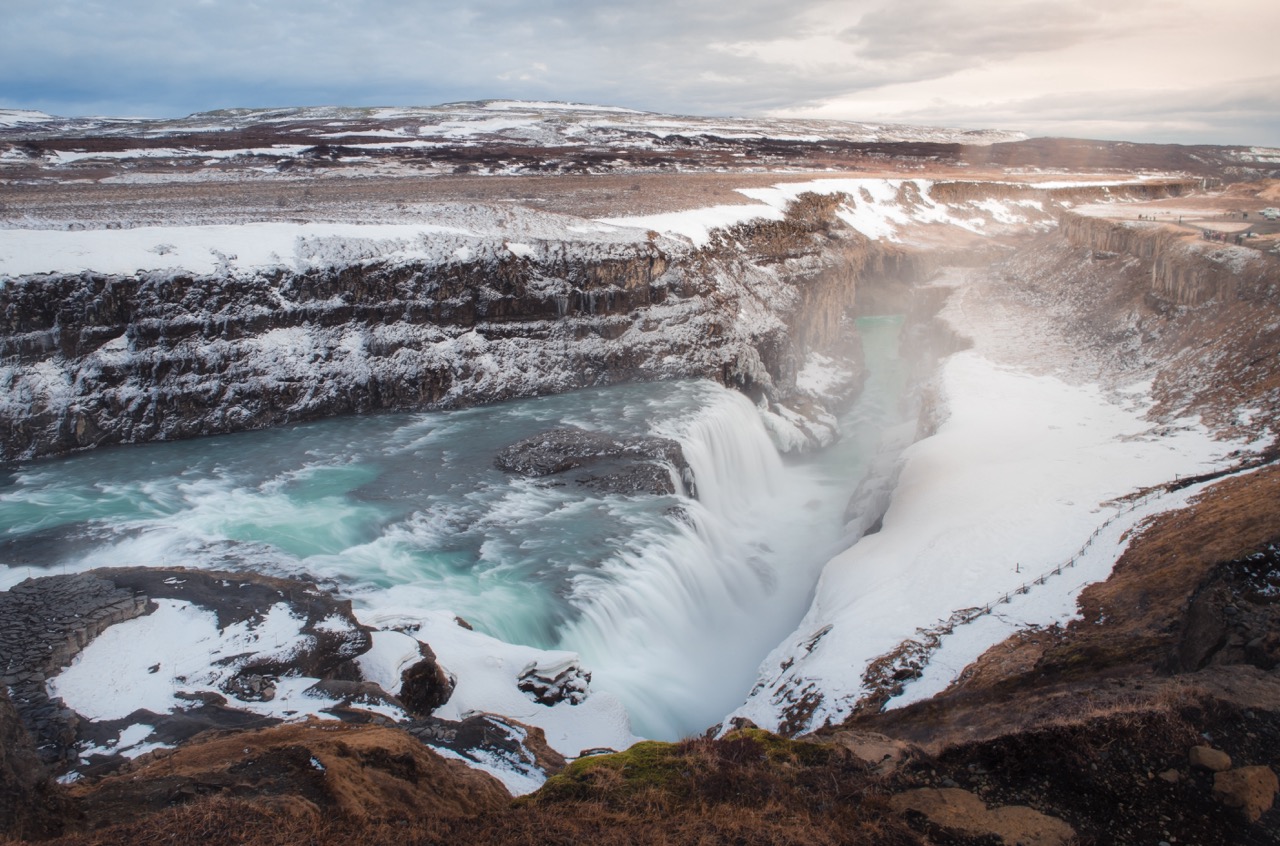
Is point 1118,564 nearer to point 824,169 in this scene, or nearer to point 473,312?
point 473,312

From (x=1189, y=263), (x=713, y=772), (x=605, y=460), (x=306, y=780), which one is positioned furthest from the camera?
(x=1189, y=263)

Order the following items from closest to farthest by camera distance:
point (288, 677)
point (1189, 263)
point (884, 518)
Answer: point (288, 677) → point (884, 518) → point (1189, 263)

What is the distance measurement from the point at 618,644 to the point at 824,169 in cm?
6486

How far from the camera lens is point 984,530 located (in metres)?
17.2

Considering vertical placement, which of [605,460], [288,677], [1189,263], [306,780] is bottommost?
[605,460]

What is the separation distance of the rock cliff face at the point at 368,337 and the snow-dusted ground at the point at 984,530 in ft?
32.5

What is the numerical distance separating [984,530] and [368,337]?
19.9 meters

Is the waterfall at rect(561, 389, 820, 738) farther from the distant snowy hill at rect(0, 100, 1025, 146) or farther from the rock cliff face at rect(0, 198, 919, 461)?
the distant snowy hill at rect(0, 100, 1025, 146)

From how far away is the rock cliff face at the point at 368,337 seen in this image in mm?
21844

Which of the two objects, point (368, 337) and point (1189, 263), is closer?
point (368, 337)

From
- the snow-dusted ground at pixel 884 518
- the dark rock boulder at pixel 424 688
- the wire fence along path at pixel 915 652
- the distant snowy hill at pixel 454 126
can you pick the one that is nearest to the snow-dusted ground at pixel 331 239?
the snow-dusted ground at pixel 884 518

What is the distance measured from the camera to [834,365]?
3872 centimetres

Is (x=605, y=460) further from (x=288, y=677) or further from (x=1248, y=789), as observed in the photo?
(x=1248, y=789)

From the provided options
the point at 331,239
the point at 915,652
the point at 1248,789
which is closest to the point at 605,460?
the point at 915,652
